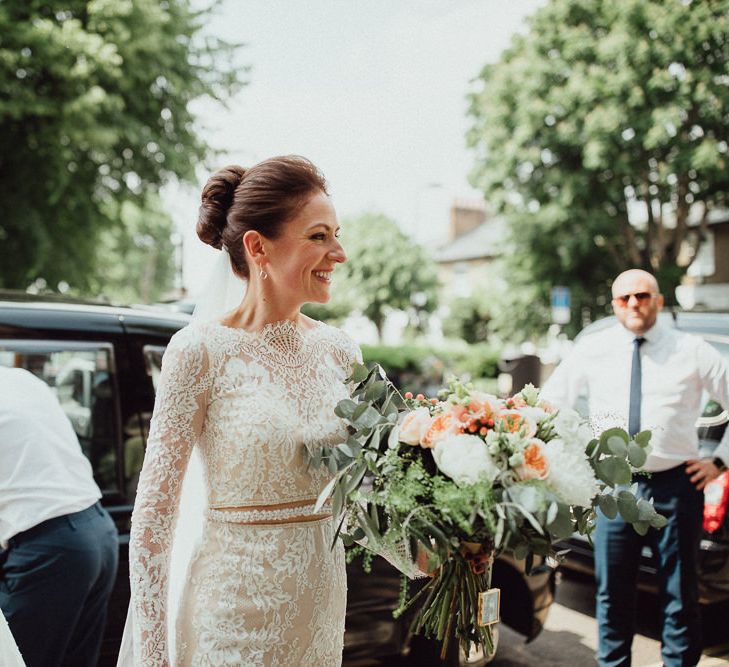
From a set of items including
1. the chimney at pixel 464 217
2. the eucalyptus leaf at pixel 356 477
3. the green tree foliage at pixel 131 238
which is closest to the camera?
the eucalyptus leaf at pixel 356 477

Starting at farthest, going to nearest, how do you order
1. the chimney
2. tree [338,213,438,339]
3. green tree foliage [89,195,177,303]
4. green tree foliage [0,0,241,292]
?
the chimney < tree [338,213,438,339] < green tree foliage [89,195,177,303] < green tree foliage [0,0,241,292]

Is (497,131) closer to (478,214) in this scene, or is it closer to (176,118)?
(176,118)

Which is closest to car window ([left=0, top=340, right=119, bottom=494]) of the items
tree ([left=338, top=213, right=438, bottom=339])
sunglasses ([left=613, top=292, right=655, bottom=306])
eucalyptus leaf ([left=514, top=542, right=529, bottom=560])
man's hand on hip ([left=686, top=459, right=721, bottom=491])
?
eucalyptus leaf ([left=514, top=542, right=529, bottom=560])

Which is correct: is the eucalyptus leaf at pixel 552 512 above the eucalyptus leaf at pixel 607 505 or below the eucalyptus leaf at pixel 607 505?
above

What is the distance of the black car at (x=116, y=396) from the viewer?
10.0 ft

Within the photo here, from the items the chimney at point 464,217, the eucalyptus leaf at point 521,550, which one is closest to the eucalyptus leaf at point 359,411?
the eucalyptus leaf at point 521,550

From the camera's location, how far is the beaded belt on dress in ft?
6.32

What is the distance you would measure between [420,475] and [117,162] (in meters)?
14.4

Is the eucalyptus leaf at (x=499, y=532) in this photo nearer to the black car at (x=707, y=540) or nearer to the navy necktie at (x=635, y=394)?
the navy necktie at (x=635, y=394)

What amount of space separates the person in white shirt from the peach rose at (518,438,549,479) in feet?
5.99

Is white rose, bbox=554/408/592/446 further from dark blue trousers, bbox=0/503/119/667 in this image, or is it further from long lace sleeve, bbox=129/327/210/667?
dark blue trousers, bbox=0/503/119/667

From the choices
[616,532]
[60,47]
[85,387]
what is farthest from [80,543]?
[60,47]

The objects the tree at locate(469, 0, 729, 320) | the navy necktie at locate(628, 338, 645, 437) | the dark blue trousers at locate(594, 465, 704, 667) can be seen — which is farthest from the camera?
the tree at locate(469, 0, 729, 320)

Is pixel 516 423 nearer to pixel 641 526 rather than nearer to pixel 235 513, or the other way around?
pixel 641 526
